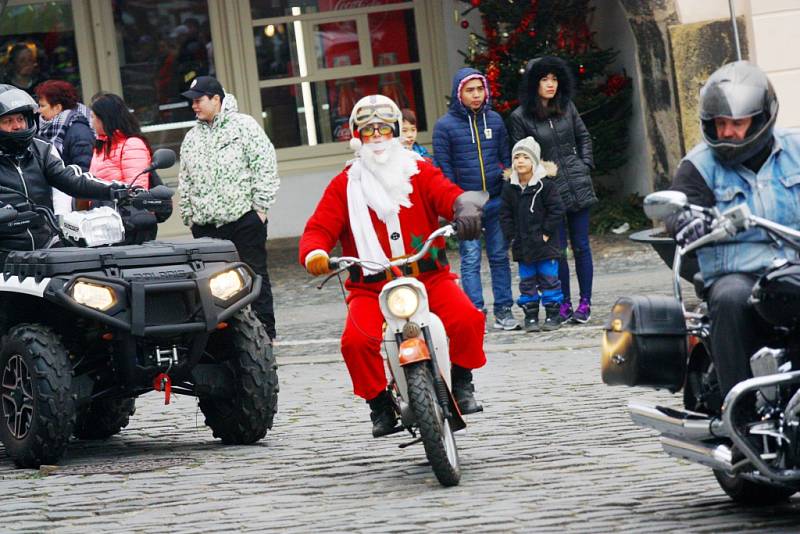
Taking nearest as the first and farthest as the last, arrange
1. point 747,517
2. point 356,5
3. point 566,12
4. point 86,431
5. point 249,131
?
point 747,517 → point 86,431 → point 249,131 → point 566,12 → point 356,5

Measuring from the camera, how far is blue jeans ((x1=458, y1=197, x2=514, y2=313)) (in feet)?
41.7

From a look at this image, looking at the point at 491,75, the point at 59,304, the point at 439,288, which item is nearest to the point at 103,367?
the point at 59,304

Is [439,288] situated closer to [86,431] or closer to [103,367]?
Result: [103,367]

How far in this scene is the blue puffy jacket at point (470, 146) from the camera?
41.5ft

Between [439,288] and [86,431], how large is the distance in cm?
285

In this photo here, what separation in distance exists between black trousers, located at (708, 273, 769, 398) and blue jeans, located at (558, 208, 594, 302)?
6785 mm

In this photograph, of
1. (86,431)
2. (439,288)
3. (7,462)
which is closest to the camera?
(439,288)

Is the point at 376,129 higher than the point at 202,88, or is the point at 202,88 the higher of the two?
the point at 202,88

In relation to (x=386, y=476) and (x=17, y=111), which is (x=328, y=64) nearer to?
(x=17, y=111)

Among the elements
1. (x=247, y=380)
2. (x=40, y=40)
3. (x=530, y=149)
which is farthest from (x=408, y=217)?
(x=40, y=40)

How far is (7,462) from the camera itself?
8.66 m

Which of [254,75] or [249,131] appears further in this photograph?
[254,75]

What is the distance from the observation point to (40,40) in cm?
1925

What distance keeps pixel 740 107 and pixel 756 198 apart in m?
0.34
